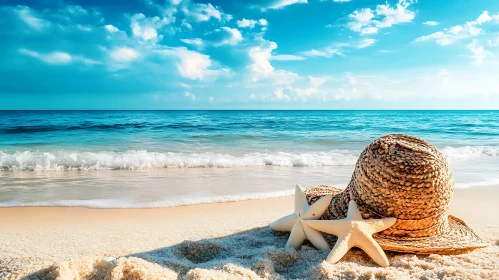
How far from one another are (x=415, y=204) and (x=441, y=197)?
26 cm

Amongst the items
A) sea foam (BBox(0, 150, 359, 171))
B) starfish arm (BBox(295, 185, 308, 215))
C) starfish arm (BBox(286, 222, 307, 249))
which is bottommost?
sea foam (BBox(0, 150, 359, 171))

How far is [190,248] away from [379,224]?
173 cm

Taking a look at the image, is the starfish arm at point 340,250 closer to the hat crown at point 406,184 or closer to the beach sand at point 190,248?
the beach sand at point 190,248

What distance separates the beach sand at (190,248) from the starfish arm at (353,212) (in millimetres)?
345

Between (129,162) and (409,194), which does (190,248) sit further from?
(129,162)

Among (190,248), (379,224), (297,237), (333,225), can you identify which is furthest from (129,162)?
(379,224)

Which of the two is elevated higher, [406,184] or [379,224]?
[406,184]

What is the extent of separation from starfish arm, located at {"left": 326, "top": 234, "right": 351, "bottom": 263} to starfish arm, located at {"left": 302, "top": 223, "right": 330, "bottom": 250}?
0.27 m

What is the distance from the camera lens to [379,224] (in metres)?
2.87

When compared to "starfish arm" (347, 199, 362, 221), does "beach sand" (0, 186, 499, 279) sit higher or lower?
lower

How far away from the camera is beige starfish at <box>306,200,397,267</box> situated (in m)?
2.76

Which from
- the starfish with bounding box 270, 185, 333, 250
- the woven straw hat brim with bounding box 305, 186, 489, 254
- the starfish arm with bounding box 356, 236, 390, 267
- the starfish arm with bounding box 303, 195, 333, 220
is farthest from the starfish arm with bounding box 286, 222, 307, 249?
the starfish arm with bounding box 356, 236, 390, 267

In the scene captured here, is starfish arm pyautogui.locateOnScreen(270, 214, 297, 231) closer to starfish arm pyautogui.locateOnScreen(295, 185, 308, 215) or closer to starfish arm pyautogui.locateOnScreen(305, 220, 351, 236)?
starfish arm pyautogui.locateOnScreen(295, 185, 308, 215)

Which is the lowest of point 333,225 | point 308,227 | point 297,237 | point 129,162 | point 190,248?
point 129,162
